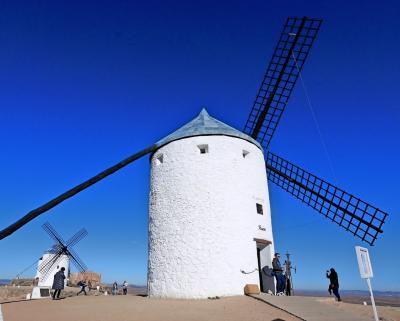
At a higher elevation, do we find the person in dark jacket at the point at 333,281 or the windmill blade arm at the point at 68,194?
the windmill blade arm at the point at 68,194

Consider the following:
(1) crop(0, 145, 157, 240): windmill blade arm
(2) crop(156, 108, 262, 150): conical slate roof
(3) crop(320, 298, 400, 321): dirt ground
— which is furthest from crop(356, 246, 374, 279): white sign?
(1) crop(0, 145, 157, 240): windmill blade arm

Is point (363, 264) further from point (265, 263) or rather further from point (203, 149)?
point (203, 149)

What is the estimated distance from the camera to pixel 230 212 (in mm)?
11906

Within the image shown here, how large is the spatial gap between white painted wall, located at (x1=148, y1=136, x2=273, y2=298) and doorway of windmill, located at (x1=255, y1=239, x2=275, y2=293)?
23 cm

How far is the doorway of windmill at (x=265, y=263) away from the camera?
12.6m

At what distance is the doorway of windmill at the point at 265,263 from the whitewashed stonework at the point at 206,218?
0.17ft

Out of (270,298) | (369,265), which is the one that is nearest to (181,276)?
(270,298)

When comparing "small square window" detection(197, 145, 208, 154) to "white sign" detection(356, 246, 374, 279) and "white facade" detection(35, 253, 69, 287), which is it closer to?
"white sign" detection(356, 246, 374, 279)

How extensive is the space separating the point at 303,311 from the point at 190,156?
6803 millimetres

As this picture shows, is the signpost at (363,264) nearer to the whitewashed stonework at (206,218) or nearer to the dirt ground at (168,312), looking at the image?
the dirt ground at (168,312)

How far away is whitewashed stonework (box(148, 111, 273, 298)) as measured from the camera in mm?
11273

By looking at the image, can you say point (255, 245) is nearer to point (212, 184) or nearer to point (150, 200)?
point (212, 184)

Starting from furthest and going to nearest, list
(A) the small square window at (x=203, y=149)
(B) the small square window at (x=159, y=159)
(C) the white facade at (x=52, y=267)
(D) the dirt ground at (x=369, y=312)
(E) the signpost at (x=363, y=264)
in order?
1. (C) the white facade at (x=52, y=267)
2. (B) the small square window at (x=159, y=159)
3. (A) the small square window at (x=203, y=149)
4. (D) the dirt ground at (x=369, y=312)
5. (E) the signpost at (x=363, y=264)

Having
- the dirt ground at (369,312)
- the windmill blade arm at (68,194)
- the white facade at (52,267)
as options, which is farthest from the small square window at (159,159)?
the white facade at (52,267)
